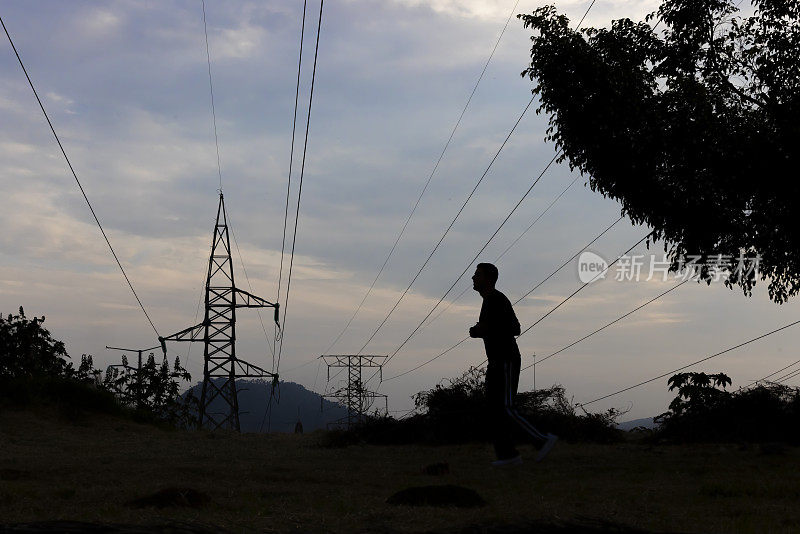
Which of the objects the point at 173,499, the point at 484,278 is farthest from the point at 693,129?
the point at 173,499

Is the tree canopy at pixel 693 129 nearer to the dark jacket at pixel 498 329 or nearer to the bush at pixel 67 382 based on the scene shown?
the dark jacket at pixel 498 329

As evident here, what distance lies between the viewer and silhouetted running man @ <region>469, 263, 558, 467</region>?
8711 mm

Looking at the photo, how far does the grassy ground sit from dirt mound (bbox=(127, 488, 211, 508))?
131mm

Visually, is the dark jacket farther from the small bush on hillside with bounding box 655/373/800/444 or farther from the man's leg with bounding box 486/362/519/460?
the small bush on hillside with bounding box 655/373/800/444

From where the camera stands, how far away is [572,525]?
3.97 meters

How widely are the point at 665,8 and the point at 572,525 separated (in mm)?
10356

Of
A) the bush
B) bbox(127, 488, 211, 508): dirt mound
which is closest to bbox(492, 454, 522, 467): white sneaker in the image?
bbox(127, 488, 211, 508): dirt mound

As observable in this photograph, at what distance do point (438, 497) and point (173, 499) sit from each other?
6.28 feet

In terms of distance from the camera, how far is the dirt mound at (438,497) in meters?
5.65

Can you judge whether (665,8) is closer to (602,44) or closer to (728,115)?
(602,44)

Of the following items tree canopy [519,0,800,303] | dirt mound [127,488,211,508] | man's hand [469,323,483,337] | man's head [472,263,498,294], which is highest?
tree canopy [519,0,800,303]

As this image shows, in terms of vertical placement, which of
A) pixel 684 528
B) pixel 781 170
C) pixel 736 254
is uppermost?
pixel 781 170

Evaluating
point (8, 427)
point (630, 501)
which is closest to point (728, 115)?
point (630, 501)

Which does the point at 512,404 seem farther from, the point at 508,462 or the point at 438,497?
the point at 438,497
